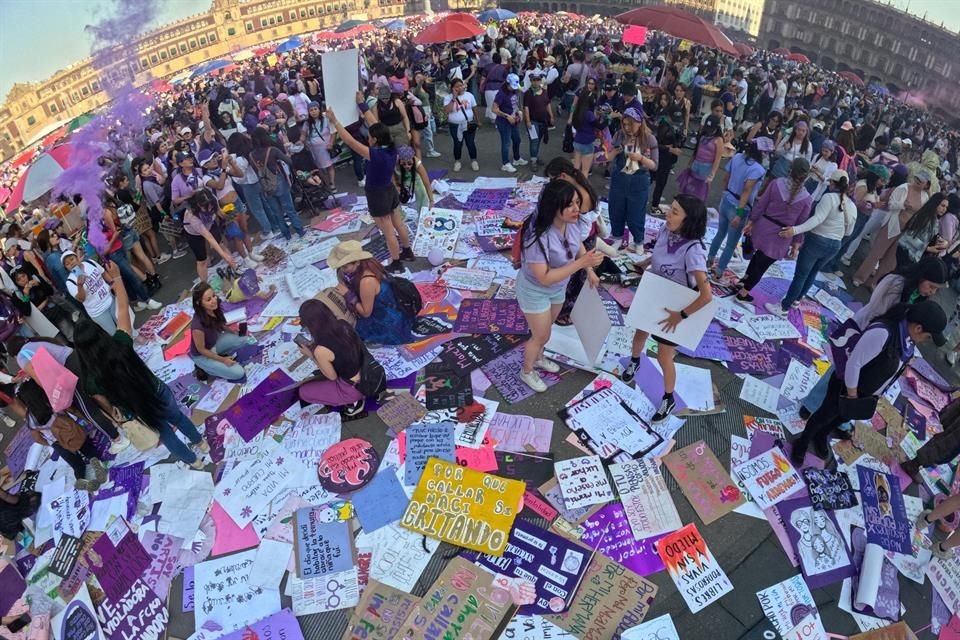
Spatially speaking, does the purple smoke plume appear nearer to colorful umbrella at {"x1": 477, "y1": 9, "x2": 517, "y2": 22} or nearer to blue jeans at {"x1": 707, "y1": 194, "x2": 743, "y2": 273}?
blue jeans at {"x1": 707, "y1": 194, "x2": 743, "y2": 273}

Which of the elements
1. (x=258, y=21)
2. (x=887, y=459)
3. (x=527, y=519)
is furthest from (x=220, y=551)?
(x=258, y=21)

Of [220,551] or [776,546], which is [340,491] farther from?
[776,546]

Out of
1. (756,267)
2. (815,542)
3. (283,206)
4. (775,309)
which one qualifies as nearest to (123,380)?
(283,206)

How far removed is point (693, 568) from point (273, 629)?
2.90 m

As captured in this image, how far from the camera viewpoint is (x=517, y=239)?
12.7 ft

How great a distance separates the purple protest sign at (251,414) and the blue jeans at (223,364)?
312 mm

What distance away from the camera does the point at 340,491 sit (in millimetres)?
3982

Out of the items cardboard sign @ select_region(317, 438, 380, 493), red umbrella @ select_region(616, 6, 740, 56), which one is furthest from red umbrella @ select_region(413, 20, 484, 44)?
cardboard sign @ select_region(317, 438, 380, 493)

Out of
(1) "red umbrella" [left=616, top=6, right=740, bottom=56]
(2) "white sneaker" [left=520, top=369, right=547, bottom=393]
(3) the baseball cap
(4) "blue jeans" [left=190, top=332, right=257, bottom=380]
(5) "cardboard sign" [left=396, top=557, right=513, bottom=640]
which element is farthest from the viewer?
(1) "red umbrella" [left=616, top=6, right=740, bottom=56]

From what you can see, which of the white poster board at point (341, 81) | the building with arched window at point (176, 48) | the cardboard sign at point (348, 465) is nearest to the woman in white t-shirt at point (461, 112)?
the white poster board at point (341, 81)

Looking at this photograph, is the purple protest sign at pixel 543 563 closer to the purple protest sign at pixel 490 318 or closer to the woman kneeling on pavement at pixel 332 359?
the woman kneeling on pavement at pixel 332 359

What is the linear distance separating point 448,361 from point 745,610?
3181mm

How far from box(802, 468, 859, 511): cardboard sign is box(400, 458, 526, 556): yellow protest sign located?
7.54 ft

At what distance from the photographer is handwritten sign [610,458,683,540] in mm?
3660
